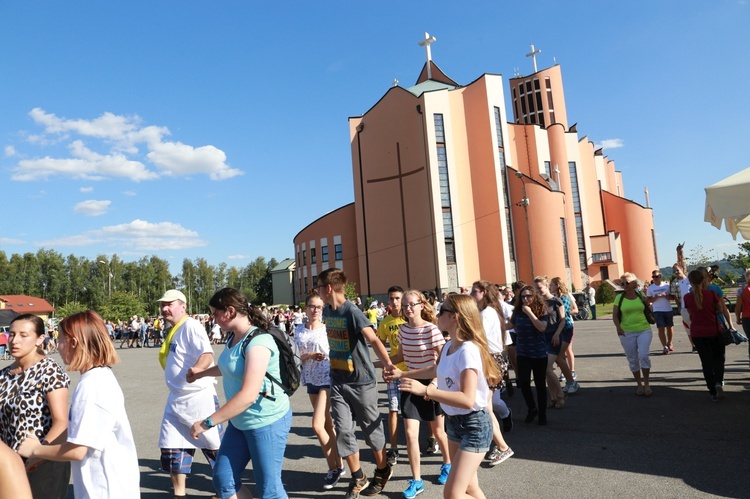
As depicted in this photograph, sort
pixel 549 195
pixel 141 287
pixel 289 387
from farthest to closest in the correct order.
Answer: pixel 141 287, pixel 549 195, pixel 289 387

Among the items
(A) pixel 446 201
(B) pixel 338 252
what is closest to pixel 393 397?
(A) pixel 446 201

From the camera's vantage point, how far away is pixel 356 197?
4822 cm

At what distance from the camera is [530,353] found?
7.00 m

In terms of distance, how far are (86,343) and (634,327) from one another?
7.62 m

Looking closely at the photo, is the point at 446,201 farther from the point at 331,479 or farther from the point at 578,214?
the point at 331,479

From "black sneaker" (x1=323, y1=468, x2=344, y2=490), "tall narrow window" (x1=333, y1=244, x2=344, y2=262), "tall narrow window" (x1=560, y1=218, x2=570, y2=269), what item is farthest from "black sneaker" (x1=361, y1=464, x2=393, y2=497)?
"tall narrow window" (x1=333, y1=244, x2=344, y2=262)

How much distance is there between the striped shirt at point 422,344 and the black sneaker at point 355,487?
1.18m

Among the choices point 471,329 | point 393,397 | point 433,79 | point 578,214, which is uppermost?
point 433,79

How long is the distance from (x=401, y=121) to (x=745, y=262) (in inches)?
1483

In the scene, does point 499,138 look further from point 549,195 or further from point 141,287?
point 141,287

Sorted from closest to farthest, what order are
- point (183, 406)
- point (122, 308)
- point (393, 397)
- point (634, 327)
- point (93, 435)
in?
point (93, 435) < point (183, 406) < point (393, 397) < point (634, 327) < point (122, 308)

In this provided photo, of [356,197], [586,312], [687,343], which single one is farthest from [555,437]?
[356,197]

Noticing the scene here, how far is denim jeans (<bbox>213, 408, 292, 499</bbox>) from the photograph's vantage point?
3357 mm

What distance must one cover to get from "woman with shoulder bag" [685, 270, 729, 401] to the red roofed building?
8414cm
